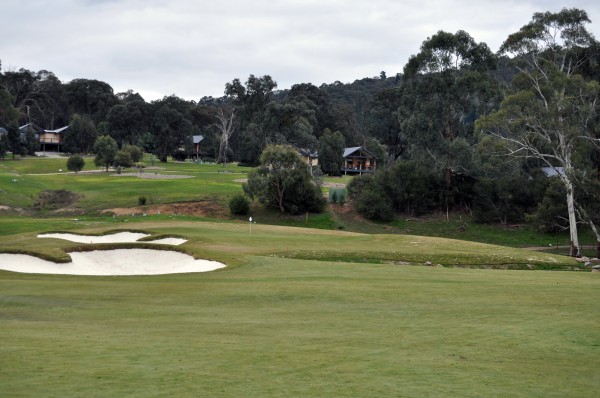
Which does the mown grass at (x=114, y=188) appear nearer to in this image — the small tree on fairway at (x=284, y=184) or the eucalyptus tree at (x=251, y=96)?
the small tree on fairway at (x=284, y=184)

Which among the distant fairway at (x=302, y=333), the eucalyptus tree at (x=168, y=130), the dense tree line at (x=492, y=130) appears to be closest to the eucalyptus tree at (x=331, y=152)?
the dense tree line at (x=492, y=130)

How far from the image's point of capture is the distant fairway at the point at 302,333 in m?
10.5

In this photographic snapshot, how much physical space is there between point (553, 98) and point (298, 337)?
46.1m

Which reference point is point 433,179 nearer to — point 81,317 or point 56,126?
point 81,317

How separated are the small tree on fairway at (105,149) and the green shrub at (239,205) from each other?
136 feet

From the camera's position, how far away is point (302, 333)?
15094mm

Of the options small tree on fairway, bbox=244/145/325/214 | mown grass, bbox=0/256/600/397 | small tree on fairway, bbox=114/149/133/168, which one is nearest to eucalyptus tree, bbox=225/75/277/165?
small tree on fairway, bbox=114/149/133/168

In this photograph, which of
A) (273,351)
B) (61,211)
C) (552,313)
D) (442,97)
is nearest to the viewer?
(273,351)

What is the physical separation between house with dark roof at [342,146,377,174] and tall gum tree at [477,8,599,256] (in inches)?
3045

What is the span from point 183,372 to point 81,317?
7.25 metres

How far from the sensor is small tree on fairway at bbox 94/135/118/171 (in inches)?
4053

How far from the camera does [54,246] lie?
111ft

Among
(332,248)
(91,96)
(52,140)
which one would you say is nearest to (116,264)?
(332,248)

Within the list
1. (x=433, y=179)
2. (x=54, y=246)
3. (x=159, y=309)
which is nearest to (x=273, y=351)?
(x=159, y=309)
